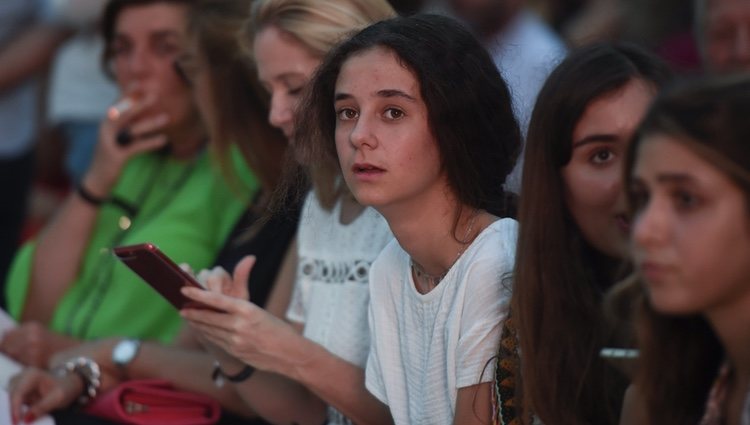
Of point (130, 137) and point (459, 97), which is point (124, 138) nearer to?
point (130, 137)

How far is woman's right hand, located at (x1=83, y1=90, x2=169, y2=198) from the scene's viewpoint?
13.4ft

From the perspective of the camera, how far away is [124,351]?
11.5 ft

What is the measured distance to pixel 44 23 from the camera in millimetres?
5305

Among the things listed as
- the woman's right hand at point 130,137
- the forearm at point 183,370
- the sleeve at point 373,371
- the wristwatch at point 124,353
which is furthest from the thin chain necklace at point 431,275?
the woman's right hand at point 130,137

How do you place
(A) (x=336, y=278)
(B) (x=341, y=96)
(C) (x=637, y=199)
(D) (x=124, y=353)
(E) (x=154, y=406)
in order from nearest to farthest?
(C) (x=637, y=199), (B) (x=341, y=96), (A) (x=336, y=278), (E) (x=154, y=406), (D) (x=124, y=353)

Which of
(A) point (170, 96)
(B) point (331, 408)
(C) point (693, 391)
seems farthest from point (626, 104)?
(A) point (170, 96)

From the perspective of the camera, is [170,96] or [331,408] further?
[170,96]

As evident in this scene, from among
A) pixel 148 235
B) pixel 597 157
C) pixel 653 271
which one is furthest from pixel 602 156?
pixel 148 235

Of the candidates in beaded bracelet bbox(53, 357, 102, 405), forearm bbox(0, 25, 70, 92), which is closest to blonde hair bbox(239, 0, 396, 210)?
beaded bracelet bbox(53, 357, 102, 405)

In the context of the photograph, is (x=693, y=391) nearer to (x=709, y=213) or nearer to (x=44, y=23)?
(x=709, y=213)

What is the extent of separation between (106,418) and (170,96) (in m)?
1.25

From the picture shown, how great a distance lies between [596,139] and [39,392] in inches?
67.0

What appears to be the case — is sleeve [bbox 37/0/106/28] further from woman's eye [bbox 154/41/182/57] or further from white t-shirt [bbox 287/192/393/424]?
white t-shirt [bbox 287/192/393/424]

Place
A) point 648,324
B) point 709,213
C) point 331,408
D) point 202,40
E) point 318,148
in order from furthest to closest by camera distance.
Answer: point 202,40 → point 331,408 → point 318,148 → point 648,324 → point 709,213
